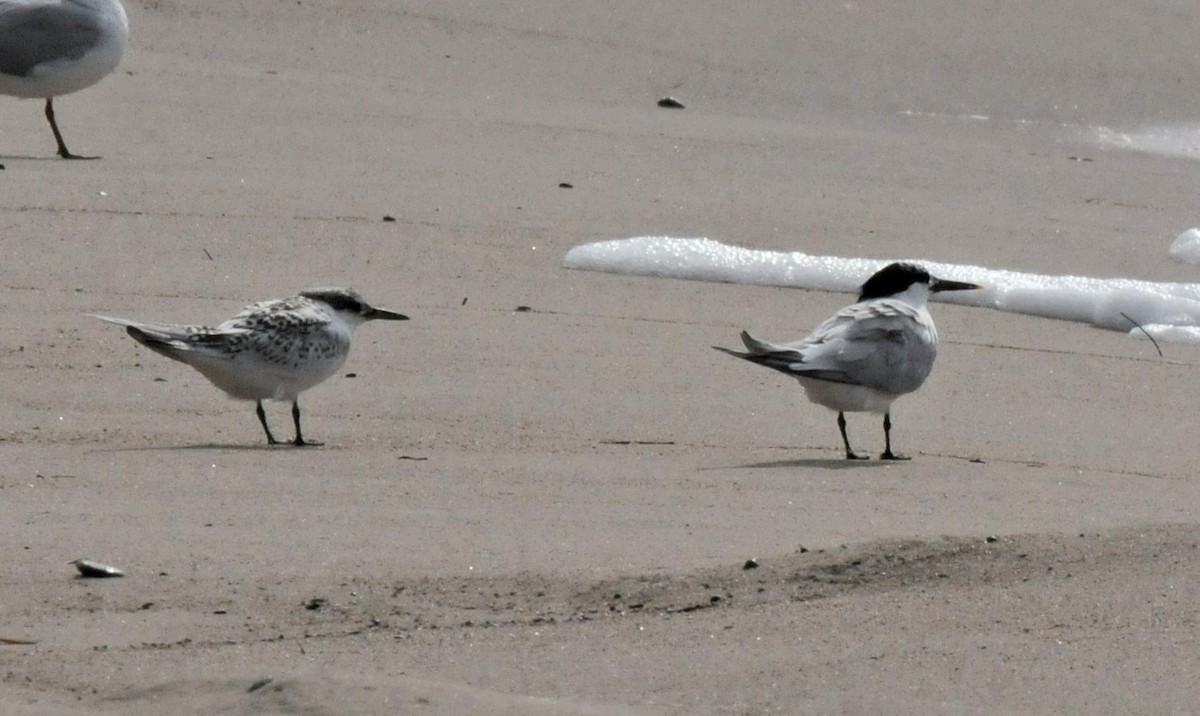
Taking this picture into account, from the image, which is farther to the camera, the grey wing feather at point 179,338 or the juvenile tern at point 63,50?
the juvenile tern at point 63,50

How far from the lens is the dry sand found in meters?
3.74

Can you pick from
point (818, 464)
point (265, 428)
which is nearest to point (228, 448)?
point (265, 428)

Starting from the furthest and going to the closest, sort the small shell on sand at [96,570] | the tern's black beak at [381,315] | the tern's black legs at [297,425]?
the tern's black beak at [381,315] → the tern's black legs at [297,425] → the small shell on sand at [96,570]

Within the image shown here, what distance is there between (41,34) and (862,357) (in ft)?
18.0

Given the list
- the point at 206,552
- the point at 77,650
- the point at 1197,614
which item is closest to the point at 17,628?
the point at 77,650

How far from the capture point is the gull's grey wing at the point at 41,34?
937 centimetres

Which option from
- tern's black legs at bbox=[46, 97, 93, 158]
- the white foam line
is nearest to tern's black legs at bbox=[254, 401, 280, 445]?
the white foam line

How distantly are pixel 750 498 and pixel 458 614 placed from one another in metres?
1.16

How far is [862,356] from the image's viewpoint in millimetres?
5883

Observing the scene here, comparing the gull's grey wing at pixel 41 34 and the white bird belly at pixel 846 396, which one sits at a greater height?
the gull's grey wing at pixel 41 34

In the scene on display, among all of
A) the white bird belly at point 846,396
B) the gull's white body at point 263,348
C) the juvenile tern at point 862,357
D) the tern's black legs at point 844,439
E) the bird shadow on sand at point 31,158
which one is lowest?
the bird shadow on sand at point 31,158

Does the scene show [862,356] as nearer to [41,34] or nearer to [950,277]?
[950,277]

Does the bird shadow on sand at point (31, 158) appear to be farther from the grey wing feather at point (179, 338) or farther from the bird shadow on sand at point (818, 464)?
the bird shadow on sand at point (818, 464)

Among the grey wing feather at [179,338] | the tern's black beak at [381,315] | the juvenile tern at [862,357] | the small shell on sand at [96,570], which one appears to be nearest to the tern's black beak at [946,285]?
the juvenile tern at [862,357]
